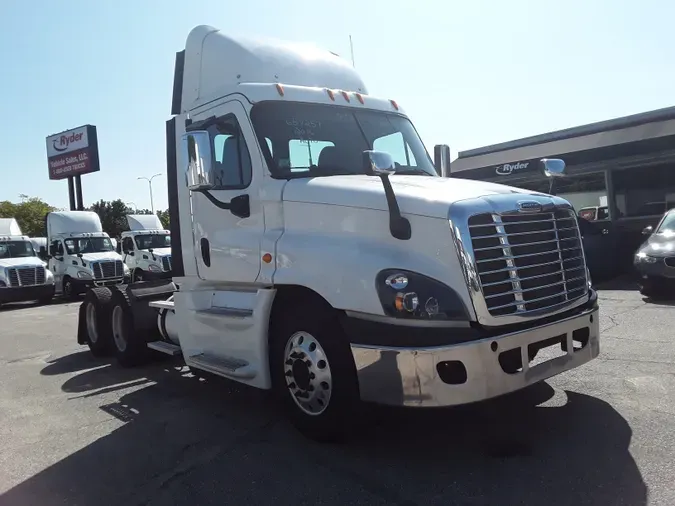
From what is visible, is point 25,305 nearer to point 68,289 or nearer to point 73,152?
point 68,289

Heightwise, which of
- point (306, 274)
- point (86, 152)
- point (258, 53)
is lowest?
point (306, 274)

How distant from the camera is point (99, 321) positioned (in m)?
8.33

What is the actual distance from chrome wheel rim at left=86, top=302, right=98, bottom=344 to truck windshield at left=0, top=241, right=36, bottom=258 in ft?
44.2

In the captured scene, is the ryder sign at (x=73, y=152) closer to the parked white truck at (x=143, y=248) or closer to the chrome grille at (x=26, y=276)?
the parked white truck at (x=143, y=248)

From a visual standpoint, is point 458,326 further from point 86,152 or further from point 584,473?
point 86,152

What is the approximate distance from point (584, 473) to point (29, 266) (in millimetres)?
19417

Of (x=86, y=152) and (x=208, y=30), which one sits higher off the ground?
(x=86, y=152)

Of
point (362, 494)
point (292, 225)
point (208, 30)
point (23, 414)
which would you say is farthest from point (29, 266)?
point (362, 494)

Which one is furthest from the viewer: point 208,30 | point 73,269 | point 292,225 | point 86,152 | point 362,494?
point 86,152

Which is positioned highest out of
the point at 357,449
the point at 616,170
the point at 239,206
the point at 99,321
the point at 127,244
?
the point at 616,170

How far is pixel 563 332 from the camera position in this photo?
13.8 feet

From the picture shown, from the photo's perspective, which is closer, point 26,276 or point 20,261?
point 26,276

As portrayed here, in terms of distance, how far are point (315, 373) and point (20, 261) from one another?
60.3 ft

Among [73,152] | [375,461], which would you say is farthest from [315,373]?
[73,152]
